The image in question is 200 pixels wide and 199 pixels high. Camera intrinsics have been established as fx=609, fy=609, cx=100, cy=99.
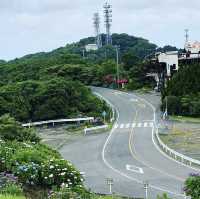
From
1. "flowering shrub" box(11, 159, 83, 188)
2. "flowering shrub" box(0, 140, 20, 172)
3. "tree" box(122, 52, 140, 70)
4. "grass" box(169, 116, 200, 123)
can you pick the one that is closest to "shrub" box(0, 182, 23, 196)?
"flowering shrub" box(11, 159, 83, 188)

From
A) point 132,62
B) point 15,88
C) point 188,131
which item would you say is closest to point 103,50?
point 132,62

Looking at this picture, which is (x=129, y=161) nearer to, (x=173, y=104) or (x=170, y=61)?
(x=173, y=104)

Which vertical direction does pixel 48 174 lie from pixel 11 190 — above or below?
below

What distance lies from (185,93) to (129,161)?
28.8 meters

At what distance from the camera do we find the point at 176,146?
44.2 meters

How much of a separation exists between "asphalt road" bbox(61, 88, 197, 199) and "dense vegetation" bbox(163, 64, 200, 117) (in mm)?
2607

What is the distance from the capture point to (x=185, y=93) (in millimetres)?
67188

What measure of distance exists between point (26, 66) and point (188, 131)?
58147 millimetres

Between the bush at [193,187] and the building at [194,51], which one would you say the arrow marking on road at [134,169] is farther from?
the building at [194,51]

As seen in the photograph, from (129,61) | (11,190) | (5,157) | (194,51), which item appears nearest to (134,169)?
(5,157)

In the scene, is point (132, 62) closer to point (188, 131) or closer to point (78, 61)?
point (78, 61)

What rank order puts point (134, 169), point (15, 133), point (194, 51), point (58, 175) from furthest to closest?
point (194, 51), point (134, 169), point (15, 133), point (58, 175)

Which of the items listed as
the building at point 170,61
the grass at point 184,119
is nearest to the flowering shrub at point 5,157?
the grass at point 184,119

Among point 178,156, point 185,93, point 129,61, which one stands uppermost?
point 129,61
